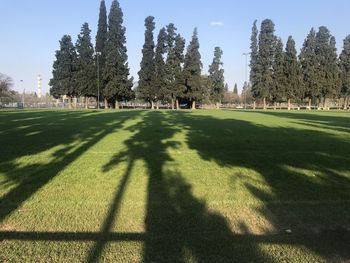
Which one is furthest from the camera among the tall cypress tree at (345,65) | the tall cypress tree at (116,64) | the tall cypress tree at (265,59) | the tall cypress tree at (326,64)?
the tall cypress tree at (345,65)

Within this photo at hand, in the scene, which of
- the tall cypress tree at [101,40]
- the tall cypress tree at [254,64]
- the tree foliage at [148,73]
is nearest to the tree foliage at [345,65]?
the tall cypress tree at [254,64]

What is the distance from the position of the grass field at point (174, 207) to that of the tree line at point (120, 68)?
70.3 metres

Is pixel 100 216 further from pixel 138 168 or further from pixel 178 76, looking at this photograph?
pixel 178 76

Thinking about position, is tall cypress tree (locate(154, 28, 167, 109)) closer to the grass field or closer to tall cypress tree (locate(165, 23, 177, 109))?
tall cypress tree (locate(165, 23, 177, 109))

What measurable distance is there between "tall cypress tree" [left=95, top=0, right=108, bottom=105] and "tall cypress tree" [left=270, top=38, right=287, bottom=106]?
32.7m

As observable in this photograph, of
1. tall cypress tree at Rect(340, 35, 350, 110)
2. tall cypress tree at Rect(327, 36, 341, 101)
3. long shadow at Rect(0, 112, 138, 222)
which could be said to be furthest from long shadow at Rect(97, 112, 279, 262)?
tall cypress tree at Rect(340, 35, 350, 110)

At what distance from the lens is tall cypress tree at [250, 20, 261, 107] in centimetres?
8907

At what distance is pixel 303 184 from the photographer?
783 cm

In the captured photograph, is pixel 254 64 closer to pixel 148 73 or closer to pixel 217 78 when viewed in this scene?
pixel 217 78

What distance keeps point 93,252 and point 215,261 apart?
1.26 meters

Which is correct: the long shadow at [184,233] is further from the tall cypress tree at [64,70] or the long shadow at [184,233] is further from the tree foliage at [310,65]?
the tree foliage at [310,65]

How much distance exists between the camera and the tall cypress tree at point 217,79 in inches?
3819

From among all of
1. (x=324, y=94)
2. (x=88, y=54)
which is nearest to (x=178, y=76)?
(x=88, y=54)

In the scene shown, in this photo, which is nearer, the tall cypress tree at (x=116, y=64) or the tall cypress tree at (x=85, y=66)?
the tall cypress tree at (x=116, y=64)
